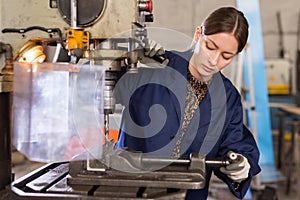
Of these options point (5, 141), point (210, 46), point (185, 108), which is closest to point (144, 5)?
point (210, 46)

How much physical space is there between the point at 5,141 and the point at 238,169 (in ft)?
1.97

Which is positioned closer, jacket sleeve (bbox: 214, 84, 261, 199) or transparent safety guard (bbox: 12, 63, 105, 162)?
jacket sleeve (bbox: 214, 84, 261, 199)

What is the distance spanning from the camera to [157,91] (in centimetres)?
120

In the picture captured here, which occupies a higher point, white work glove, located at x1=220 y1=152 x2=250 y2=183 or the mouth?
the mouth

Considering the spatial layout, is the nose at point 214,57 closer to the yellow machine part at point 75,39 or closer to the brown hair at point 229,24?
the brown hair at point 229,24

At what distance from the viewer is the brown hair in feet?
3.64

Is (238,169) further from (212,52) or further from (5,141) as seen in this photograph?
(5,141)

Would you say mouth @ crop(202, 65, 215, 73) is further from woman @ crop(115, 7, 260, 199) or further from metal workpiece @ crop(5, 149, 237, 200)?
metal workpiece @ crop(5, 149, 237, 200)

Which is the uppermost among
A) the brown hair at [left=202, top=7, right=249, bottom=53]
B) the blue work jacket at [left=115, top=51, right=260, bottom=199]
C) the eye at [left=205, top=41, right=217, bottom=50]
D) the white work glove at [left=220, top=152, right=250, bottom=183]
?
the brown hair at [left=202, top=7, right=249, bottom=53]

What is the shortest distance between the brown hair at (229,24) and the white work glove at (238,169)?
36 cm

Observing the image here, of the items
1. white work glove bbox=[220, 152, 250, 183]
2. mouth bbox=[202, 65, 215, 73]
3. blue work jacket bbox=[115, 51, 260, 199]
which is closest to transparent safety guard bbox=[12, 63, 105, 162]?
blue work jacket bbox=[115, 51, 260, 199]

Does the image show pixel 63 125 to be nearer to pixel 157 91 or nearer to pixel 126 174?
pixel 157 91

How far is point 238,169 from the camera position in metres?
0.94

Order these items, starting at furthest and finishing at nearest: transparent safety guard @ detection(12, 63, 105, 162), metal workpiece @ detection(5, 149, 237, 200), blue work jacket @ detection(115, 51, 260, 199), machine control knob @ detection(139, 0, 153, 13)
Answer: transparent safety guard @ detection(12, 63, 105, 162) → blue work jacket @ detection(115, 51, 260, 199) → machine control knob @ detection(139, 0, 153, 13) → metal workpiece @ detection(5, 149, 237, 200)
